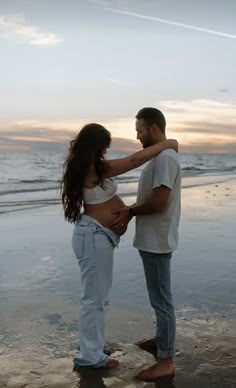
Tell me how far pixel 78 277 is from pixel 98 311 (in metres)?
2.72

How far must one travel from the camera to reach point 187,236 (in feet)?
32.2

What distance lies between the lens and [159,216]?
408 centimetres

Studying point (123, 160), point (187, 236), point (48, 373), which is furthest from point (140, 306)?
point (187, 236)

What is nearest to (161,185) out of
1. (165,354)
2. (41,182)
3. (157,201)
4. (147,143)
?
(157,201)

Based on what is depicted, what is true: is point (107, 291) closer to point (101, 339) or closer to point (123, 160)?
point (101, 339)

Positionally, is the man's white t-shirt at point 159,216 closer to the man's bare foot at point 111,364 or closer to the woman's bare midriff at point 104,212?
the woman's bare midriff at point 104,212

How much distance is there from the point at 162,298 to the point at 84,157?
50.5 inches

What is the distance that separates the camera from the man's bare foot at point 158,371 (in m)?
4.01

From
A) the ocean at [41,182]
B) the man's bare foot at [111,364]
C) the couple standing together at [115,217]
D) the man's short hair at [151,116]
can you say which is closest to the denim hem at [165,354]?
the couple standing together at [115,217]

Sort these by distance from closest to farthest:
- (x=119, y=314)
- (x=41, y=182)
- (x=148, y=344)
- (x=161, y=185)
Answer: (x=161, y=185) → (x=148, y=344) → (x=119, y=314) → (x=41, y=182)

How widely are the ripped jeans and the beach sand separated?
0.15 meters

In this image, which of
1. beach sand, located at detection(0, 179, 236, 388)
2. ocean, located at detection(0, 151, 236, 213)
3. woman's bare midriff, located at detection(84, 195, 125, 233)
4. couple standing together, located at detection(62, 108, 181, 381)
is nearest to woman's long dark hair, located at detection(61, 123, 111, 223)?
couple standing together, located at detection(62, 108, 181, 381)

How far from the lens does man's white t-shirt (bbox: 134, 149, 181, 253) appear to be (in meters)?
3.99

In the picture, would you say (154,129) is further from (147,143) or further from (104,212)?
(104,212)
